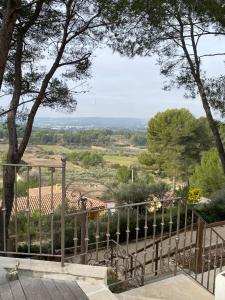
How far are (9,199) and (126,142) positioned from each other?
34088mm

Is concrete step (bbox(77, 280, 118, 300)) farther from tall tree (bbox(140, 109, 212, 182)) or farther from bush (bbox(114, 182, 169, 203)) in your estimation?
tall tree (bbox(140, 109, 212, 182))

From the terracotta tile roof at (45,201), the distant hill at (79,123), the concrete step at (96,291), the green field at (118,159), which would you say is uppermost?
the distant hill at (79,123)

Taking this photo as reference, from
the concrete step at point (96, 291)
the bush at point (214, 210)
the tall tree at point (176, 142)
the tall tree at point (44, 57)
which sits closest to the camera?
the concrete step at point (96, 291)

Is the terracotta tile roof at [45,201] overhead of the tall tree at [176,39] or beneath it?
beneath

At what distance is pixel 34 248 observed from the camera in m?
8.38

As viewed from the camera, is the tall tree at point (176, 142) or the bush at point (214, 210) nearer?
the bush at point (214, 210)

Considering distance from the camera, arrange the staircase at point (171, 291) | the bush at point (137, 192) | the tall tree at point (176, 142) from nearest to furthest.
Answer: the staircase at point (171, 291), the bush at point (137, 192), the tall tree at point (176, 142)

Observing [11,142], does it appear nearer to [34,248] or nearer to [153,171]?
[34,248]

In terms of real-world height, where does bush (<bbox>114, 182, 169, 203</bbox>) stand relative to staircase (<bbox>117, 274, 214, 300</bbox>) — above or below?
below

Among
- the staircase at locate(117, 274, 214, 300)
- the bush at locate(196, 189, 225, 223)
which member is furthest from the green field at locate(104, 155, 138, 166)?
the staircase at locate(117, 274, 214, 300)

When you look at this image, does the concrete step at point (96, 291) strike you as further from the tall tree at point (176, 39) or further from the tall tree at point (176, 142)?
the tall tree at point (176, 142)

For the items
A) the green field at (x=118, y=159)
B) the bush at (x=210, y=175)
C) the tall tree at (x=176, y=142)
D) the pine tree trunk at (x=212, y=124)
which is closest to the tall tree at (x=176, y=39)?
the pine tree trunk at (x=212, y=124)

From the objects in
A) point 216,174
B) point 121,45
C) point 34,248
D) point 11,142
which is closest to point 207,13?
point 121,45

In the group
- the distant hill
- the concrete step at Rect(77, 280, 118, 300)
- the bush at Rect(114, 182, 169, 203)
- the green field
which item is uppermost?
the distant hill
